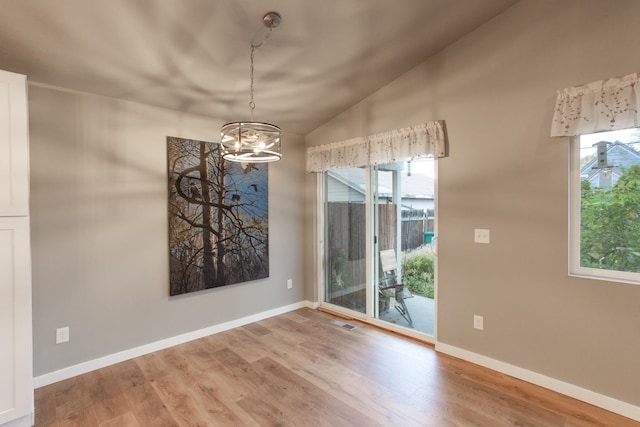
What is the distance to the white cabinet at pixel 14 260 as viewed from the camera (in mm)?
1830

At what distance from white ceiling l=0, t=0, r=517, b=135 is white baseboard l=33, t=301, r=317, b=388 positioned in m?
2.35

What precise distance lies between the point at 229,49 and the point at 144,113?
1.16 meters

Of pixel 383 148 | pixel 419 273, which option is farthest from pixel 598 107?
pixel 419 273

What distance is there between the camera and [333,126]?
3.88 metres

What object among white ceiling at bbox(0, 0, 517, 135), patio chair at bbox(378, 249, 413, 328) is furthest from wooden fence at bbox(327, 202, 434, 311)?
white ceiling at bbox(0, 0, 517, 135)

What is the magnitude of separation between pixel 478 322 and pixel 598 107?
6.12 feet

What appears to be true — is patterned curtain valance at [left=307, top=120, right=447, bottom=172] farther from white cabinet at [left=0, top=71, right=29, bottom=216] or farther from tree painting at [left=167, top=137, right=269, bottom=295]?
white cabinet at [left=0, top=71, right=29, bottom=216]

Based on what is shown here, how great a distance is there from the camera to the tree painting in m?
3.08

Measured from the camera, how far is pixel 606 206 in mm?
2148

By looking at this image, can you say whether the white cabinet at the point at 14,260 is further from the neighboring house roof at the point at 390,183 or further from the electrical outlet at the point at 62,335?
the neighboring house roof at the point at 390,183

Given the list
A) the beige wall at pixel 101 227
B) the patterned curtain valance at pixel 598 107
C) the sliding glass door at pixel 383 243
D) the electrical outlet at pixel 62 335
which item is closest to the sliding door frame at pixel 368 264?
the sliding glass door at pixel 383 243

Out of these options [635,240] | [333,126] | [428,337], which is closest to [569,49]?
[635,240]

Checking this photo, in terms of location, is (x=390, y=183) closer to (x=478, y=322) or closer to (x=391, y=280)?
(x=391, y=280)

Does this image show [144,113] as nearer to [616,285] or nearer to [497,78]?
[497,78]
